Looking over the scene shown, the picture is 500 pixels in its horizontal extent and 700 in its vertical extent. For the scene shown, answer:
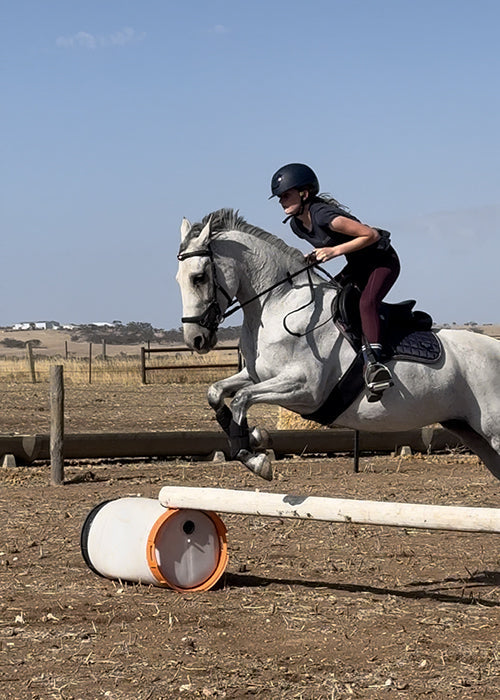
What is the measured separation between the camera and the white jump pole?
5.14 metres

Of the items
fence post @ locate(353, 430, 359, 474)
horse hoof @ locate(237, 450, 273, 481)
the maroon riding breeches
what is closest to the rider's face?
the maroon riding breeches

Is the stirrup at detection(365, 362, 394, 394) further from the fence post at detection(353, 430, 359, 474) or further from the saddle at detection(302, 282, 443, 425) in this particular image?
the fence post at detection(353, 430, 359, 474)

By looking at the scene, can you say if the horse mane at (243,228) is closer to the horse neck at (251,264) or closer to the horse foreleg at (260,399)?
the horse neck at (251,264)

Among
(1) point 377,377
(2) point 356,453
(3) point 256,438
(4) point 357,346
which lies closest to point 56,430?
(2) point 356,453

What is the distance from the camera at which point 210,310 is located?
6094 mm

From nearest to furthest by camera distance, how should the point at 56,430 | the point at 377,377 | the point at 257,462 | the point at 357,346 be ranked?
the point at 257,462 < the point at 377,377 < the point at 357,346 < the point at 56,430

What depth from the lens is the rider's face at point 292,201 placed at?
6108 mm

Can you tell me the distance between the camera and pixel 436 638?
197 inches

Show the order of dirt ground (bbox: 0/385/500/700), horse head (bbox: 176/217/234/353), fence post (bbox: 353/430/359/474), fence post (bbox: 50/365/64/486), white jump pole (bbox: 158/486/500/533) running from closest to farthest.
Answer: dirt ground (bbox: 0/385/500/700), white jump pole (bbox: 158/486/500/533), horse head (bbox: 176/217/234/353), fence post (bbox: 50/365/64/486), fence post (bbox: 353/430/359/474)

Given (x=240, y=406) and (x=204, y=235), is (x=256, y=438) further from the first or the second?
(x=204, y=235)

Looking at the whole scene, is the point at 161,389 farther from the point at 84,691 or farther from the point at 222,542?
the point at 84,691

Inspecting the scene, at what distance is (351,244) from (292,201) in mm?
462

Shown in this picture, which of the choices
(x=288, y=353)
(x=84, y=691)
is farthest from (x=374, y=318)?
(x=84, y=691)

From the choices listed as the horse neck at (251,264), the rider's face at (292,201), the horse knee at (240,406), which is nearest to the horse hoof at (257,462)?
the horse knee at (240,406)
